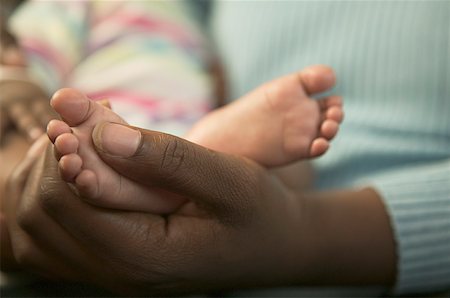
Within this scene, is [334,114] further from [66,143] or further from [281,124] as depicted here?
[66,143]

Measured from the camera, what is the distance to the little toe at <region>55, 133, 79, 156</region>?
33 centimetres

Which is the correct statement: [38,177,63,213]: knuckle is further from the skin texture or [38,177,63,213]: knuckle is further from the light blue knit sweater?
the light blue knit sweater

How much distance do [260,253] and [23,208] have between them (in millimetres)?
153

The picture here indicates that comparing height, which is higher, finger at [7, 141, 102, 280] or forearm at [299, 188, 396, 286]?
finger at [7, 141, 102, 280]

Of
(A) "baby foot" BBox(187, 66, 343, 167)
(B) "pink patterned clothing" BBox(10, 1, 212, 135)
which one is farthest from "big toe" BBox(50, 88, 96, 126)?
(B) "pink patterned clothing" BBox(10, 1, 212, 135)

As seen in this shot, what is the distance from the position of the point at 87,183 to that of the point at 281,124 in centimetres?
18

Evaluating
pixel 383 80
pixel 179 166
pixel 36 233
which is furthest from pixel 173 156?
pixel 383 80

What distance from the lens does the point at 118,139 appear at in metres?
0.33

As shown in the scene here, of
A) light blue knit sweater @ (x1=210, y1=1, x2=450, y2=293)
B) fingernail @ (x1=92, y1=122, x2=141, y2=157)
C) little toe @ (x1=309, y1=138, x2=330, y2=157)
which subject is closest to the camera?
fingernail @ (x1=92, y1=122, x2=141, y2=157)

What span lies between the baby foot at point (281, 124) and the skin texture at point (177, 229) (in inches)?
1.5

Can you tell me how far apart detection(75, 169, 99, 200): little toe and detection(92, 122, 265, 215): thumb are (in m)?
0.01

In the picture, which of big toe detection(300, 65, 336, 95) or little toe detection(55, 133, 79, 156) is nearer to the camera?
little toe detection(55, 133, 79, 156)

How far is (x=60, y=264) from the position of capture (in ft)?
1.35

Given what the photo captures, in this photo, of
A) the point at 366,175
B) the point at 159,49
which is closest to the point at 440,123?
the point at 366,175
